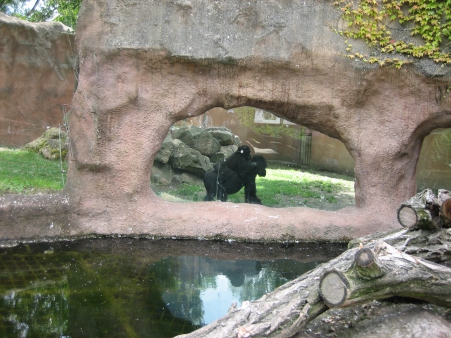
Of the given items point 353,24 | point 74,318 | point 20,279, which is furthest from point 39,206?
point 353,24

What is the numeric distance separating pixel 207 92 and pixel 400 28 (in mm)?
2628

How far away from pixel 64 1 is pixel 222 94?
983 centimetres

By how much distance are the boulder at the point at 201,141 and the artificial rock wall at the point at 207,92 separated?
4.76 metres

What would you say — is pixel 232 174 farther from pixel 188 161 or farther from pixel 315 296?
pixel 315 296

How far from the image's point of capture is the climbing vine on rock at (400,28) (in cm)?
560

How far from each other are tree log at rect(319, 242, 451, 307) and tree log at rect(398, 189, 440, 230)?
492 mm

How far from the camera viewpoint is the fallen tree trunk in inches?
100

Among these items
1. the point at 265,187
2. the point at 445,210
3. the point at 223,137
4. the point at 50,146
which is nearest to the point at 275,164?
the point at 223,137

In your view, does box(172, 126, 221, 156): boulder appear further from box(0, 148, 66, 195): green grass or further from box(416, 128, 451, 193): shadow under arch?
box(416, 128, 451, 193): shadow under arch

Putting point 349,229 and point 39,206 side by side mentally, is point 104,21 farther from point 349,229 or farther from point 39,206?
point 349,229

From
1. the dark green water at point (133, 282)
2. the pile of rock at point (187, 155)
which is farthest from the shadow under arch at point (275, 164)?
the dark green water at point (133, 282)

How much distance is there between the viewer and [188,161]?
10180 mm

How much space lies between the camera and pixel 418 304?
3.12 meters

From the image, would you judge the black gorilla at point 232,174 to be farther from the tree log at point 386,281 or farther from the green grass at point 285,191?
the tree log at point 386,281
